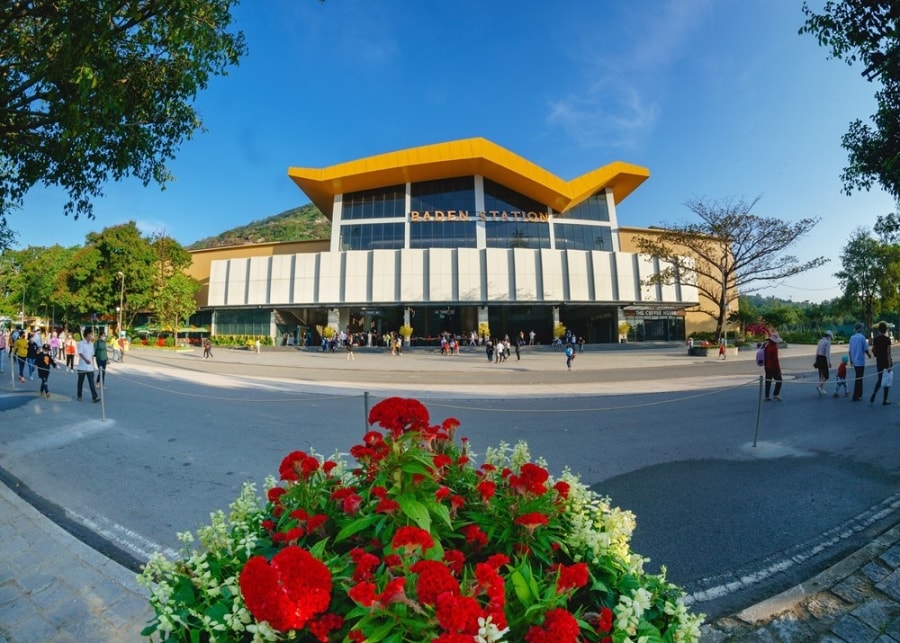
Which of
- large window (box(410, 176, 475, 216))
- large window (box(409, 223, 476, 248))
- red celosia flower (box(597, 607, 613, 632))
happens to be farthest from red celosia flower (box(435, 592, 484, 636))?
large window (box(410, 176, 475, 216))

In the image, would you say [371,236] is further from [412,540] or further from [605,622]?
[605,622]

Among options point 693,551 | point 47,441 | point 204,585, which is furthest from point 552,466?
point 47,441

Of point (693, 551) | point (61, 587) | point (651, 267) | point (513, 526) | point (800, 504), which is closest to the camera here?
point (513, 526)

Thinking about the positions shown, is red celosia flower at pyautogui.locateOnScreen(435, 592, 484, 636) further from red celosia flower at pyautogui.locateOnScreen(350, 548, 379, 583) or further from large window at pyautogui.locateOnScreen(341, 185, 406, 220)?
large window at pyautogui.locateOnScreen(341, 185, 406, 220)

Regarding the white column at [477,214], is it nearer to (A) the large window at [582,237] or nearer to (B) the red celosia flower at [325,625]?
(A) the large window at [582,237]

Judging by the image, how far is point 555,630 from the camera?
1113mm

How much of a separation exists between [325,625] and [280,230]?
134 metres

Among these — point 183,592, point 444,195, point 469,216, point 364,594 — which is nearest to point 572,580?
point 364,594

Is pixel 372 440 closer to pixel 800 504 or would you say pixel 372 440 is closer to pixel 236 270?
pixel 800 504

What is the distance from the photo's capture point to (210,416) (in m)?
8.88

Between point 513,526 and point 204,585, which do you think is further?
point 513,526

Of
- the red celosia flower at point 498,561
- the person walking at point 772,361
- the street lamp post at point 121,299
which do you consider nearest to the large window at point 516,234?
the person walking at point 772,361

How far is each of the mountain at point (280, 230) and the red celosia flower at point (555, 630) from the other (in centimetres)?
11312

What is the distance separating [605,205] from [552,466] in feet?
151
